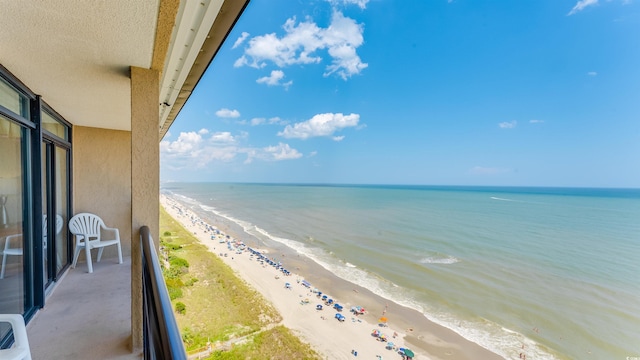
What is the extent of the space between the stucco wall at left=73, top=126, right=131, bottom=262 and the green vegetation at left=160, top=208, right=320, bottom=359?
2532mm

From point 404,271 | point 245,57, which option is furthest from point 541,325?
point 245,57

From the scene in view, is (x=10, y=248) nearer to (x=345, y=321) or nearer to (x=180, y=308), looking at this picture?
(x=180, y=308)

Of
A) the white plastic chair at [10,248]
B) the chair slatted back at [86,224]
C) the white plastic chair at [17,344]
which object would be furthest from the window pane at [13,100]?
the chair slatted back at [86,224]

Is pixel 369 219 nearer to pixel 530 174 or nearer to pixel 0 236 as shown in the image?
pixel 0 236

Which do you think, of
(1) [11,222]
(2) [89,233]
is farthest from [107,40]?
(2) [89,233]

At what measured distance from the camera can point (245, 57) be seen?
2956cm

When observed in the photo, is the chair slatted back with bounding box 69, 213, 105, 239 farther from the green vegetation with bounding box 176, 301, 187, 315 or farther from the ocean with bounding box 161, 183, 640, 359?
the ocean with bounding box 161, 183, 640, 359

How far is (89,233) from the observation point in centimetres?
404

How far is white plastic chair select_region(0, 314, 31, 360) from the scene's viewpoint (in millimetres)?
→ 1178

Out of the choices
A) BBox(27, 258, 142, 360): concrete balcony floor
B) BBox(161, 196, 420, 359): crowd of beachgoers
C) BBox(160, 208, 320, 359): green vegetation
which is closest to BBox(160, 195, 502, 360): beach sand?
BBox(161, 196, 420, 359): crowd of beachgoers

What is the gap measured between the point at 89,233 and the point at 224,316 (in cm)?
380

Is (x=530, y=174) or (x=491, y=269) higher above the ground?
(x=530, y=174)

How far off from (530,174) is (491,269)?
35375 millimetres

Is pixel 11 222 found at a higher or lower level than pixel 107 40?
lower
